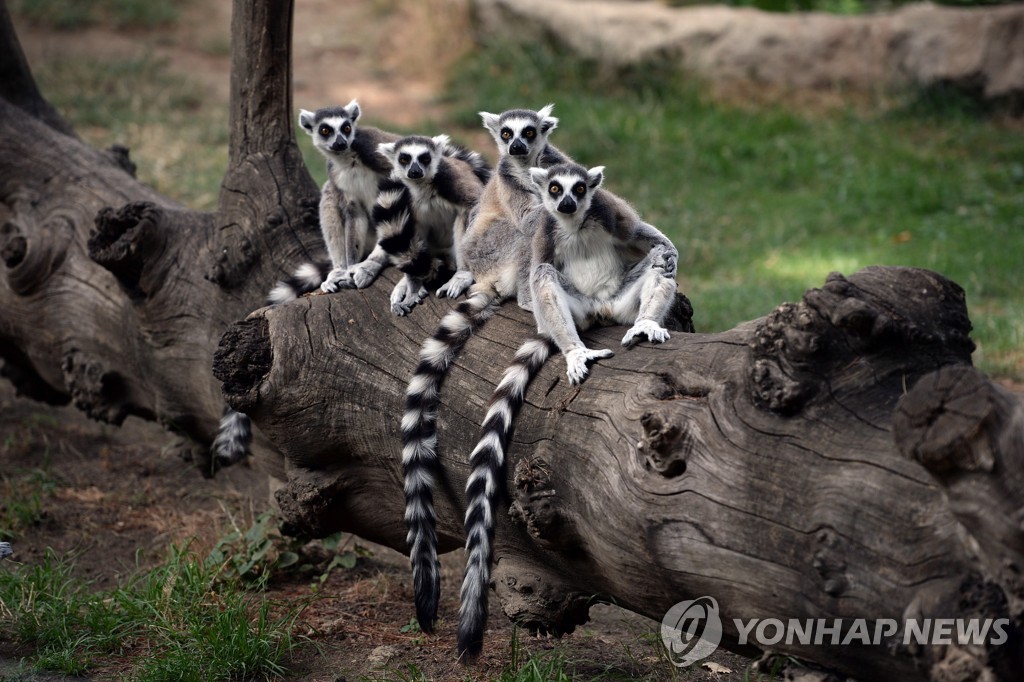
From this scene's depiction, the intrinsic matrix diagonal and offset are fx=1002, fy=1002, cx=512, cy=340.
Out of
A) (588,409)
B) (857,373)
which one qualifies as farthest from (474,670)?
(857,373)

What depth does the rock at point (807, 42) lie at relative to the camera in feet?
35.0

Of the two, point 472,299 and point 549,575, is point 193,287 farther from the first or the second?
point 549,575

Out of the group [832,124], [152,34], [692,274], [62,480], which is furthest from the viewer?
[152,34]

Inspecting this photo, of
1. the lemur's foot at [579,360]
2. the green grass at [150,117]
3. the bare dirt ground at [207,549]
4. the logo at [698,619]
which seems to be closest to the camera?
the logo at [698,619]

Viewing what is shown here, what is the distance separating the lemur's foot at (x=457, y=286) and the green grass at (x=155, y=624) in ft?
4.93

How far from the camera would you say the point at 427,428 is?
3822 millimetres

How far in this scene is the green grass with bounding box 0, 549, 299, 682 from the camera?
3824 mm

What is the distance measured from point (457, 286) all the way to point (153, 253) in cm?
178

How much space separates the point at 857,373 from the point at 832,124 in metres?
8.97

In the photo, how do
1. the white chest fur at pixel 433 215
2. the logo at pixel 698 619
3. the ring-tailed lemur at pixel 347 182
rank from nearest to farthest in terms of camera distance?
the logo at pixel 698 619, the white chest fur at pixel 433 215, the ring-tailed lemur at pixel 347 182

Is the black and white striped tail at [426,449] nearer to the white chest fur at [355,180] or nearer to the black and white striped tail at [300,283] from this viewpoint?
the black and white striped tail at [300,283]

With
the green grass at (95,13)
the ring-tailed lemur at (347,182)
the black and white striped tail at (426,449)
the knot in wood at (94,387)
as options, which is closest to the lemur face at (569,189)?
the black and white striped tail at (426,449)

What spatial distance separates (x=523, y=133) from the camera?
4902 mm

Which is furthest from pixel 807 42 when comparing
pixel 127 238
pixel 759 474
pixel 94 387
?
pixel 759 474
